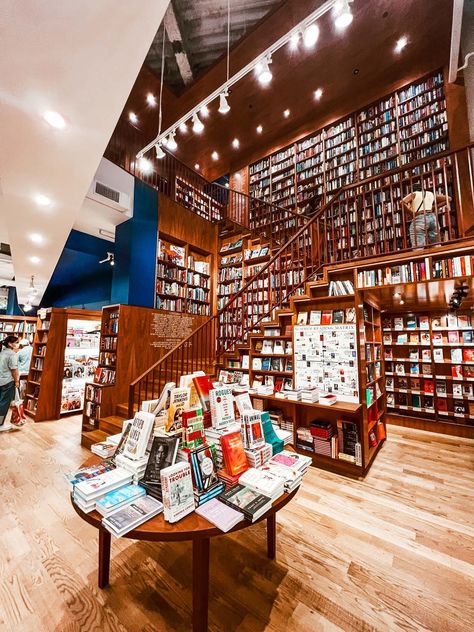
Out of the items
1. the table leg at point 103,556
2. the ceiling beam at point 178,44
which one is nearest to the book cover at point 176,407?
the table leg at point 103,556

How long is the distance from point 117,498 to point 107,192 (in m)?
4.76

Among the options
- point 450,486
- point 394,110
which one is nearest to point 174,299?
point 450,486

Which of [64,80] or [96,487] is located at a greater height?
[64,80]

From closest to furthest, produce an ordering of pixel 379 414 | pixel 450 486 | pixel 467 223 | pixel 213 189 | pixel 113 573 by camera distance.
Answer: pixel 113 573
pixel 450 486
pixel 379 414
pixel 467 223
pixel 213 189

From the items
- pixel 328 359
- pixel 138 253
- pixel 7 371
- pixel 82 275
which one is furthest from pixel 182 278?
pixel 82 275

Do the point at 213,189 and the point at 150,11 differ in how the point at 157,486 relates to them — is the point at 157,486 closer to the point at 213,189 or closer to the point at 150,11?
the point at 150,11

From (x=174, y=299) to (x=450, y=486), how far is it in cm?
502

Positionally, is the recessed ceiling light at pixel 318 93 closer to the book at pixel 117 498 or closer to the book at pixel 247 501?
the book at pixel 247 501

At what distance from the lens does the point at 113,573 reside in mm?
1686

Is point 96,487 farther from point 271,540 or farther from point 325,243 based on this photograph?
point 325,243

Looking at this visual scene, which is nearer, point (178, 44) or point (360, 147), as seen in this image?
point (178, 44)

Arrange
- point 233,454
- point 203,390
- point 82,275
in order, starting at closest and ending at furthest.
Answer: point 233,454 < point 203,390 < point 82,275

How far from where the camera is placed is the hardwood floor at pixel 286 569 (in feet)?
4.62

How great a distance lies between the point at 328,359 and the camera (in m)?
3.16
